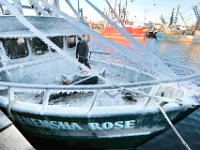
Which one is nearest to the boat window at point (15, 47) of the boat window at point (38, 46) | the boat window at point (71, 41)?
the boat window at point (38, 46)

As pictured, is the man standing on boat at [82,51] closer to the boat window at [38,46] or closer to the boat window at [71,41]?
the boat window at [71,41]

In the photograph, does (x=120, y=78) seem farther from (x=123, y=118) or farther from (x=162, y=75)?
(x=123, y=118)

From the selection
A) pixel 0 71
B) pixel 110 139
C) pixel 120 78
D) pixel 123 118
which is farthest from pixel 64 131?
pixel 120 78

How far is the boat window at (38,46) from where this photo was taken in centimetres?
618

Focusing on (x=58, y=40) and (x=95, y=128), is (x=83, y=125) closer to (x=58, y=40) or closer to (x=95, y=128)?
(x=95, y=128)

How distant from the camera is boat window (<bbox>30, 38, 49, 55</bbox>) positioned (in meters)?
6.18

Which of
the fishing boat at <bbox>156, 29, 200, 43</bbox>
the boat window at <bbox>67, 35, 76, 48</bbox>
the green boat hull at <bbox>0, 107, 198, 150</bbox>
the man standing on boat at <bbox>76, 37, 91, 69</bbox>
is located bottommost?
the green boat hull at <bbox>0, 107, 198, 150</bbox>

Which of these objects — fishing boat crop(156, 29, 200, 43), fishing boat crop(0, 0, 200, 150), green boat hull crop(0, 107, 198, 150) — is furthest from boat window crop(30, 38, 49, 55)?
fishing boat crop(156, 29, 200, 43)

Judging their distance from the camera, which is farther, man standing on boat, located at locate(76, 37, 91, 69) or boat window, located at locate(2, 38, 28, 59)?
man standing on boat, located at locate(76, 37, 91, 69)

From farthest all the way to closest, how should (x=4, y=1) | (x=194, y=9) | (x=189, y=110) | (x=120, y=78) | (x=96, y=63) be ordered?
(x=194, y=9) → (x=96, y=63) → (x=120, y=78) → (x=189, y=110) → (x=4, y=1)

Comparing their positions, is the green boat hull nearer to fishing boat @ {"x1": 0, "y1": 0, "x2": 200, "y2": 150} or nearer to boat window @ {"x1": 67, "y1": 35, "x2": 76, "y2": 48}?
fishing boat @ {"x1": 0, "y1": 0, "x2": 200, "y2": 150}

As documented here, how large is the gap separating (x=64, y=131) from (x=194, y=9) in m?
92.9

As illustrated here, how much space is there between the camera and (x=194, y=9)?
81.0 m

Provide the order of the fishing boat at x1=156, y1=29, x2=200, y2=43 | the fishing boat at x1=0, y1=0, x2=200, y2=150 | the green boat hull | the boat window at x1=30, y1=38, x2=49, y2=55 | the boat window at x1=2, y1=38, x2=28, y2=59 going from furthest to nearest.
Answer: the fishing boat at x1=156, y1=29, x2=200, y2=43
the boat window at x1=30, y1=38, x2=49, y2=55
the boat window at x1=2, y1=38, x2=28, y2=59
the green boat hull
the fishing boat at x1=0, y1=0, x2=200, y2=150
